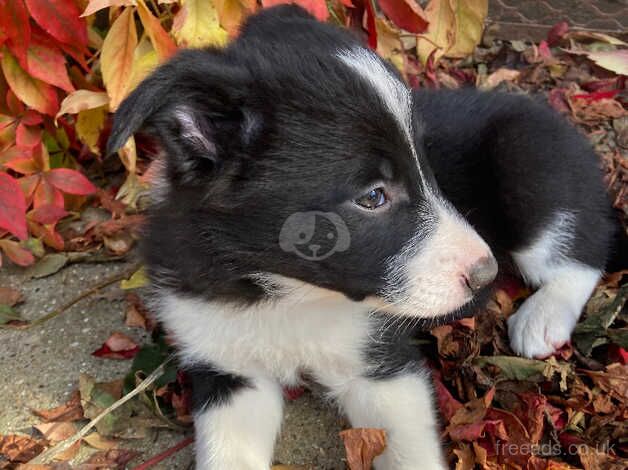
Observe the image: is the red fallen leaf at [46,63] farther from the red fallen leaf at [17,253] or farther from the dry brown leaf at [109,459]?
the dry brown leaf at [109,459]

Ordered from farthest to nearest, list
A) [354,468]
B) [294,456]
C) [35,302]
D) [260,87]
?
1. [35,302]
2. [294,456]
3. [354,468]
4. [260,87]

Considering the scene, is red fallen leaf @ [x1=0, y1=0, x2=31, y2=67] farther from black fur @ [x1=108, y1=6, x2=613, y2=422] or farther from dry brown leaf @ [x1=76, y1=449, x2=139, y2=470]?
dry brown leaf @ [x1=76, y1=449, x2=139, y2=470]

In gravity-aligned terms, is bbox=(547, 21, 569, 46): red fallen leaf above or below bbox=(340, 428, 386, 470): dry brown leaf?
above

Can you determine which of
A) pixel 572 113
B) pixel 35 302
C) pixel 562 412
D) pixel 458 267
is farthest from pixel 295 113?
pixel 572 113

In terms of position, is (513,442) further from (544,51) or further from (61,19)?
(544,51)

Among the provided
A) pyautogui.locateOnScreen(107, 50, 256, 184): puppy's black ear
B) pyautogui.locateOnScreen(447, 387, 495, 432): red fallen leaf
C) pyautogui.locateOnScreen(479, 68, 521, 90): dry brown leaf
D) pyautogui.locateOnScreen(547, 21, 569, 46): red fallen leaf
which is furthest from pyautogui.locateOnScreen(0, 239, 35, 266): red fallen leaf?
pyautogui.locateOnScreen(547, 21, 569, 46): red fallen leaf

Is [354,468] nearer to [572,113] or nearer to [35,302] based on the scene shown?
[35,302]
